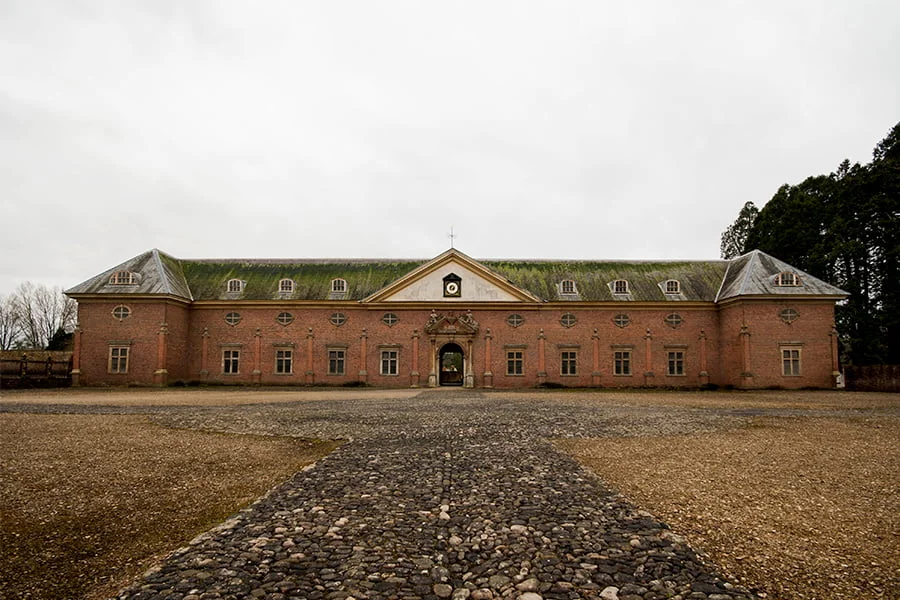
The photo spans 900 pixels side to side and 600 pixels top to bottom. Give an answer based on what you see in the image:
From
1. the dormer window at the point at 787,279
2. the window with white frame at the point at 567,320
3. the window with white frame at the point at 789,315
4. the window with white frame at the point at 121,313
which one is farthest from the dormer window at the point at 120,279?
the window with white frame at the point at 789,315

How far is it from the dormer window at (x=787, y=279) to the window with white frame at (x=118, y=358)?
4227 centimetres

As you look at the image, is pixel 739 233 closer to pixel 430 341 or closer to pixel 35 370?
pixel 430 341

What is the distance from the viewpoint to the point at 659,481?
24.8 feet

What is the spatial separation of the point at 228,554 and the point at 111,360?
36.6 m

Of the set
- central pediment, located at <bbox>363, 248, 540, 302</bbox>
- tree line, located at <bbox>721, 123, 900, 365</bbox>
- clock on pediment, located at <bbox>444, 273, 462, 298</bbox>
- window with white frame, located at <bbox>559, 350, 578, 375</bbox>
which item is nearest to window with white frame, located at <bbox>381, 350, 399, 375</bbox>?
central pediment, located at <bbox>363, 248, 540, 302</bbox>

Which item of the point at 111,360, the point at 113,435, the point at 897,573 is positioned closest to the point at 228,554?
the point at 897,573

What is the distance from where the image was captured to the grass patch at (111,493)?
4.30 meters

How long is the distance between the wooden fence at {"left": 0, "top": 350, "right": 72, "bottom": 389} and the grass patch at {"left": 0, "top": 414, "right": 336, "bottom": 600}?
2333cm

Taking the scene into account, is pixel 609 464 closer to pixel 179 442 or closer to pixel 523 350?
pixel 179 442

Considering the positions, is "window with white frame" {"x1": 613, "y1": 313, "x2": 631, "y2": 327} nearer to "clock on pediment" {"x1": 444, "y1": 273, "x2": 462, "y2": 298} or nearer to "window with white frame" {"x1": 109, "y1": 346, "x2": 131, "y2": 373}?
"clock on pediment" {"x1": 444, "y1": 273, "x2": 462, "y2": 298}

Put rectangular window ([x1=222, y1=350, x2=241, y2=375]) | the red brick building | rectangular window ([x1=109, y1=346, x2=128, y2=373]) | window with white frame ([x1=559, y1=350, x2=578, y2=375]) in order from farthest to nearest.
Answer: rectangular window ([x1=222, y1=350, x2=241, y2=375]), window with white frame ([x1=559, y1=350, x2=578, y2=375]), the red brick building, rectangular window ([x1=109, y1=346, x2=128, y2=373])

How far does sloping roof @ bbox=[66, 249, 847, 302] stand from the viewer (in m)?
35.8

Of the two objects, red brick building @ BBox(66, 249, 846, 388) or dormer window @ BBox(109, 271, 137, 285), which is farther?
red brick building @ BBox(66, 249, 846, 388)

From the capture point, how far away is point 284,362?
37.4 meters
